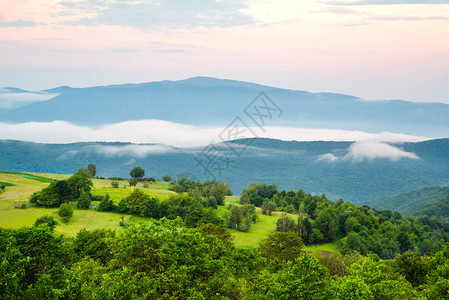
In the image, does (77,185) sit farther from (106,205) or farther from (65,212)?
(65,212)

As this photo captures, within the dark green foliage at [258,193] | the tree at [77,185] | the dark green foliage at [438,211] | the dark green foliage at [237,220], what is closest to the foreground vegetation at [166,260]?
the dark green foliage at [237,220]

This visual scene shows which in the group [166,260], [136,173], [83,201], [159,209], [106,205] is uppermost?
[166,260]

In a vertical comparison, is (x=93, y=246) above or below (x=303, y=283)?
below

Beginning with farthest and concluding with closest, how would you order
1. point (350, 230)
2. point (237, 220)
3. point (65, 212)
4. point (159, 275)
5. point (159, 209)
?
point (350, 230) → point (237, 220) → point (159, 209) → point (65, 212) → point (159, 275)

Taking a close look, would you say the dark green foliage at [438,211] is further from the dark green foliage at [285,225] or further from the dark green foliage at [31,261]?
the dark green foliage at [31,261]

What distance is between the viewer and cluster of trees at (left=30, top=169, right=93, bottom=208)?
72625mm

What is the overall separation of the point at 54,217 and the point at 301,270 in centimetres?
4943

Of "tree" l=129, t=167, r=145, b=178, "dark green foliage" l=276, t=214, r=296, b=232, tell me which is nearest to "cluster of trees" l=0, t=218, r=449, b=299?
"dark green foliage" l=276, t=214, r=296, b=232

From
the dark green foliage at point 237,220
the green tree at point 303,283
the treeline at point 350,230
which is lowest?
the treeline at point 350,230

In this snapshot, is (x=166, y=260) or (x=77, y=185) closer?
(x=166, y=260)

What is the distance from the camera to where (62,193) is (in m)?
76.4

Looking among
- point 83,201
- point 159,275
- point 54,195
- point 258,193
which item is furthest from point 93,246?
point 258,193

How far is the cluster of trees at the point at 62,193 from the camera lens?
72.6m

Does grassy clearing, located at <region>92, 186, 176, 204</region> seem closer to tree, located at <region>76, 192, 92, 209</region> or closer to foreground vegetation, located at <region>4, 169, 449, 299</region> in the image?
foreground vegetation, located at <region>4, 169, 449, 299</region>
